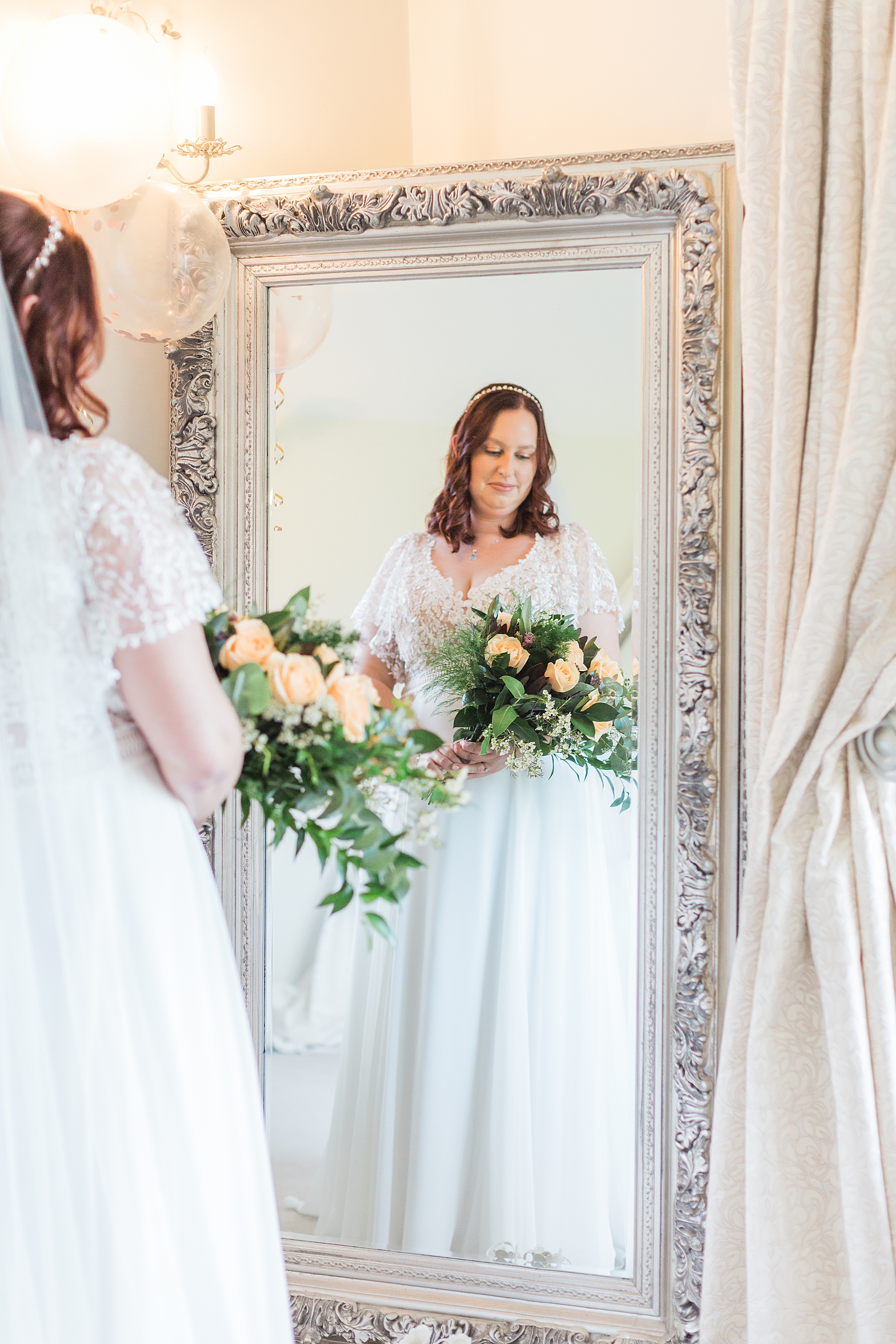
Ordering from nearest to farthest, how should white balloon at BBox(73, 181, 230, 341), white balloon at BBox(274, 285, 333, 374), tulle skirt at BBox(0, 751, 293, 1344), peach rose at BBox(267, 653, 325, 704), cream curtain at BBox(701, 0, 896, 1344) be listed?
tulle skirt at BBox(0, 751, 293, 1344)
peach rose at BBox(267, 653, 325, 704)
cream curtain at BBox(701, 0, 896, 1344)
white balloon at BBox(73, 181, 230, 341)
white balloon at BBox(274, 285, 333, 374)

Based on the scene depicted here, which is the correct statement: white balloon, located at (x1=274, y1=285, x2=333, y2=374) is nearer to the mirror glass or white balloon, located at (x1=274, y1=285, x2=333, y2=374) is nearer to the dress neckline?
the mirror glass

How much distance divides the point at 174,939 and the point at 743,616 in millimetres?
1002

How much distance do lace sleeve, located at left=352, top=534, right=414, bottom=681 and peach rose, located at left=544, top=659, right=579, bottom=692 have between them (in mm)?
255

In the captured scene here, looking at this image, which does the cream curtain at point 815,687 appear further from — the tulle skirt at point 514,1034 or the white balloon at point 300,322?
the white balloon at point 300,322

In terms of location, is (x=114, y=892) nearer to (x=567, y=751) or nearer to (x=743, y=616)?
(x=567, y=751)

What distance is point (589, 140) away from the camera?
76.0 inches

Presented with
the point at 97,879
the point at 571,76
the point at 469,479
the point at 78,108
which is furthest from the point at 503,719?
the point at 571,76

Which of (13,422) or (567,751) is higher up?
(13,422)

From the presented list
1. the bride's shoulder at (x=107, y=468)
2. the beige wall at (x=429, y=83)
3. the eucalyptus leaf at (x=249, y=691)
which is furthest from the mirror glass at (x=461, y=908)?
the bride's shoulder at (x=107, y=468)

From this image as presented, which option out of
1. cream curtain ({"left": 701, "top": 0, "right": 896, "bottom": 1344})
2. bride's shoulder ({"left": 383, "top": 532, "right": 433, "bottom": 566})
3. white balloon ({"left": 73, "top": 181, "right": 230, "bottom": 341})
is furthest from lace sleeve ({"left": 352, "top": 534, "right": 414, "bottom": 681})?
cream curtain ({"left": 701, "top": 0, "right": 896, "bottom": 1344})

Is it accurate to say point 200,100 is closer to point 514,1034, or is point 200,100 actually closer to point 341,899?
point 341,899

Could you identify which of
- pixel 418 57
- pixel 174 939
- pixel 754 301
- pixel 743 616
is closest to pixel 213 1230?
pixel 174 939

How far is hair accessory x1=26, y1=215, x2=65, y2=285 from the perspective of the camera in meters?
1.06

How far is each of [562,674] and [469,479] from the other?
14.6 inches
